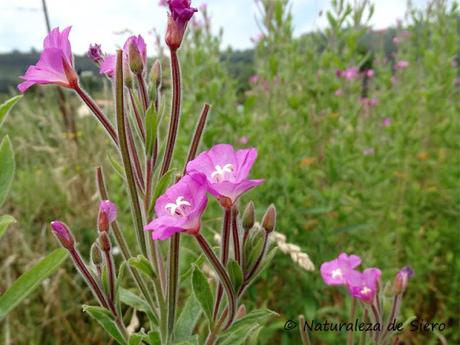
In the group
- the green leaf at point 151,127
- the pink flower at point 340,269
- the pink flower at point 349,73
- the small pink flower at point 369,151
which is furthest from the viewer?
the pink flower at point 349,73

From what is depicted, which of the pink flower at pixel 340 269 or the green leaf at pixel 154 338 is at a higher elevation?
the green leaf at pixel 154 338

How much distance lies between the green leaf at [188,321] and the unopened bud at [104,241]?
0.21 m

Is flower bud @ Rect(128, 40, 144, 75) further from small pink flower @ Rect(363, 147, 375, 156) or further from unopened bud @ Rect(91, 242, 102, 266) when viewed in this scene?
small pink flower @ Rect(363, 147, 375, 156)

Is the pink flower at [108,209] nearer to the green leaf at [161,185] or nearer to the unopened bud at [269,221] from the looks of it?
the green leaf at [161,185]

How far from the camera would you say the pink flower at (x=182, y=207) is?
0.82 m

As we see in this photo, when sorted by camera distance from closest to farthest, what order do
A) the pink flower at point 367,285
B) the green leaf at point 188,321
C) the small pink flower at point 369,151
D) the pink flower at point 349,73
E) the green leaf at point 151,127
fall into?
the green leaf at point 151,127 < the green leaf at point 188,321 < the pink flower at point 367,285 < the small pink flower at point 369,151 < the pink flower at point 349,73

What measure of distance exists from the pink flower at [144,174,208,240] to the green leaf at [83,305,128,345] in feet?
0.69

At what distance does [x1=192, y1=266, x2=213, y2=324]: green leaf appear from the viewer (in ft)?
3.03

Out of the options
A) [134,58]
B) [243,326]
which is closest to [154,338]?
[243,326]

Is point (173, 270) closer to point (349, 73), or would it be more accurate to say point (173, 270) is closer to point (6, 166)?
point (6, 166)

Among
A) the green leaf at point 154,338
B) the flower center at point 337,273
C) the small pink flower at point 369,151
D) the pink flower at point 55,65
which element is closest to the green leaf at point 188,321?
the green leaf at point 154,338

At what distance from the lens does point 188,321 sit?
1057mm

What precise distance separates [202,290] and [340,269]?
2.48ft

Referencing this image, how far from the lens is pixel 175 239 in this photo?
35.4 inches
